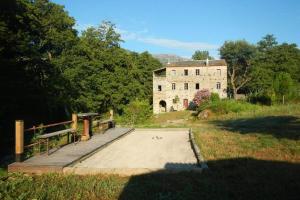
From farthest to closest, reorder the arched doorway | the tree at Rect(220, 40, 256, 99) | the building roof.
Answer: the tree at Rect(220, 40, 256, 99) → the arched doorway → the building roof

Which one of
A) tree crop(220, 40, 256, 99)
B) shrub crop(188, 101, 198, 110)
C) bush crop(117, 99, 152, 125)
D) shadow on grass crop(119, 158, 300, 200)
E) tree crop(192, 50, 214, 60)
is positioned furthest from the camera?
tree crop(192, 50, 214, 60)

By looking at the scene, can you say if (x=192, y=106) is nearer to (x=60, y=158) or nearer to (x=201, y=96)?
(x=201, y=96)

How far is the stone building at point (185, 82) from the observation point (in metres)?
56.3

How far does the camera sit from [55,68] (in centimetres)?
3497

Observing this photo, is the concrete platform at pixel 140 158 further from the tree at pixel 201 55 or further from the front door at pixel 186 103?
the tree at pixel 201 55

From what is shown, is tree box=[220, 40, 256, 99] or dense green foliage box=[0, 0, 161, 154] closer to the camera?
dense green foliage box=[0, 0, 161, 154]

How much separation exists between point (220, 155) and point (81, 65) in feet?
101

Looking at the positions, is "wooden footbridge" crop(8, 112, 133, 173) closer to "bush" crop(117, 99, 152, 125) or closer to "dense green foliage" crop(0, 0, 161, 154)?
"dense green foliage" crop(0, 0, 161, 154)

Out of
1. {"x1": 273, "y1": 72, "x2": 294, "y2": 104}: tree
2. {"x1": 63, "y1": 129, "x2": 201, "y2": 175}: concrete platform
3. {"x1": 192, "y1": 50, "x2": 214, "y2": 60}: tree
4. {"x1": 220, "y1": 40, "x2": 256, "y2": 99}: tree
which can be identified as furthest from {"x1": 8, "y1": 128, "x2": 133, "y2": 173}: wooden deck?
{"x1": 192, "y1": 50, "x2": 214, "y2": 60}: tree

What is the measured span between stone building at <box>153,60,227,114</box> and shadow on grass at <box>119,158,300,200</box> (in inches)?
1858

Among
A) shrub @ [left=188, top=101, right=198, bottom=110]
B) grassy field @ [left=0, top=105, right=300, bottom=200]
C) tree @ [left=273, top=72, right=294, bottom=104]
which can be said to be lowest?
grassy field @ [left=0, top=105, right=300, bottom=200]

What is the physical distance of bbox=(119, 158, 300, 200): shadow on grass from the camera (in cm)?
708

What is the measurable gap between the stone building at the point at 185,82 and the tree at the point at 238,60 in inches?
650

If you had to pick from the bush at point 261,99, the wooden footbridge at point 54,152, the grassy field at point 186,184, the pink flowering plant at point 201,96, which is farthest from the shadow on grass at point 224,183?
the pink flowering plant at point 201,96
